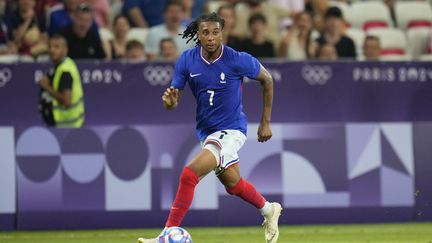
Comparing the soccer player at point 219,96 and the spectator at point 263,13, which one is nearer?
the soccer player at point 219,96

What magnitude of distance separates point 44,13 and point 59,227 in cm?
401

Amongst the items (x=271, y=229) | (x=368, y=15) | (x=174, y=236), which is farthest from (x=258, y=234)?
(x=368, y=15)

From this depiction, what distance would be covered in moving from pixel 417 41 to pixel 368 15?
3.24 ft

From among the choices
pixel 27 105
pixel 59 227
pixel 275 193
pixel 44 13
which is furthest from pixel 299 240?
pixel 44 13

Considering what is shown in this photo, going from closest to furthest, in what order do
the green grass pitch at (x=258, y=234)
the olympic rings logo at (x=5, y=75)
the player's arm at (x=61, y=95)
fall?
the green grass pitch at (x=258, y=234) < the player's arm at (x=61, y=95) < the olympic rings logo at (x=5, y=75)

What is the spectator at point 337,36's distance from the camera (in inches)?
621

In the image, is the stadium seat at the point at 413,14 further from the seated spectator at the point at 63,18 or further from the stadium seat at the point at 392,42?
the seated spectator at the point at 63,18

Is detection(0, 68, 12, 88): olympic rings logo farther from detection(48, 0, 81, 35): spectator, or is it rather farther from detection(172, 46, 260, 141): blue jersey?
detection(172, 46, 260, 141): blue jersey

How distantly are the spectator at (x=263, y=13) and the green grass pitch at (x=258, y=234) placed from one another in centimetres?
395

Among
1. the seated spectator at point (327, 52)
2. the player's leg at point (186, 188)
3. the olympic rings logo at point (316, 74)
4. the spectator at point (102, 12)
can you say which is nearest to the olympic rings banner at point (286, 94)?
the olympic rings logo at point (316, 74)

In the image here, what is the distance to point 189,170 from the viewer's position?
29.8ft

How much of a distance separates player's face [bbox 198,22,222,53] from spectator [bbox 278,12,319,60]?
6711mm

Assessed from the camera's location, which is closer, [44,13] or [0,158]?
[0,158]

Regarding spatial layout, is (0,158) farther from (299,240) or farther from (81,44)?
(299,240)
